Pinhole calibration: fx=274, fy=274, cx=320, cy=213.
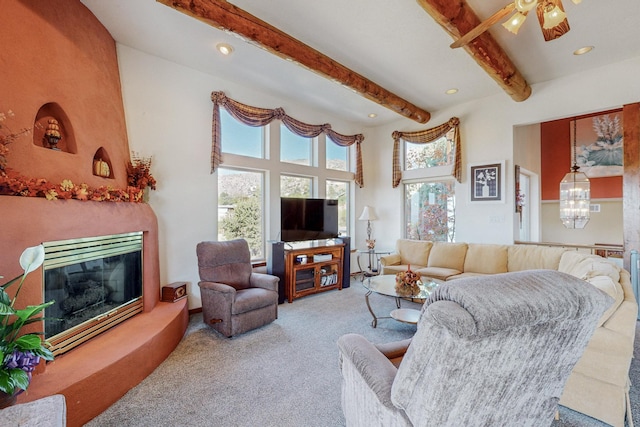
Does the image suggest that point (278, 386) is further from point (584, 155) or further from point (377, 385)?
point (584, 155)

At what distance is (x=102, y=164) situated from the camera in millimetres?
2533

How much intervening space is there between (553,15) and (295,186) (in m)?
3.68

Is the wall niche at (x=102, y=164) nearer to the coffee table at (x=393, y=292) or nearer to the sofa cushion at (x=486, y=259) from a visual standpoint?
the coffee table at (x=393, y=292)

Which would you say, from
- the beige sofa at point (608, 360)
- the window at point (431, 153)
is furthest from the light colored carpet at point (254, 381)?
the window at point (431, 153)

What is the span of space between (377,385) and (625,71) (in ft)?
15.8

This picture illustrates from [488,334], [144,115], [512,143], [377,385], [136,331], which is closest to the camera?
[488,334]

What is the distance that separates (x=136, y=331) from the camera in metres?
2.35

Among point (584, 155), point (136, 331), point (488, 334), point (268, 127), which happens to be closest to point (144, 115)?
point (268, 127)

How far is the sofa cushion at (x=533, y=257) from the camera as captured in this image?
11.4 ft

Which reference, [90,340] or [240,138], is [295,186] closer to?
[240,138]

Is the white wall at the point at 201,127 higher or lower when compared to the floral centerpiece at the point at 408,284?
higher

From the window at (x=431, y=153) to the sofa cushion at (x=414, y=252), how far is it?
5.10 feet

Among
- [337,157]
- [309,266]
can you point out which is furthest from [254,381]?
[337,157]

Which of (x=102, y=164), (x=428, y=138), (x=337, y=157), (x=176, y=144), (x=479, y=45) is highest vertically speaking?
(x=479, y=45)
